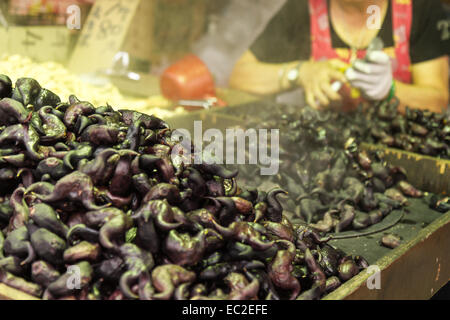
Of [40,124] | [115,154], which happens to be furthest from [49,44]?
[115,154]

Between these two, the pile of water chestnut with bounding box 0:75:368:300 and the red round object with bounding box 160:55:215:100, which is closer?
the pile of water chestnut with bounding box 0:75:368:300

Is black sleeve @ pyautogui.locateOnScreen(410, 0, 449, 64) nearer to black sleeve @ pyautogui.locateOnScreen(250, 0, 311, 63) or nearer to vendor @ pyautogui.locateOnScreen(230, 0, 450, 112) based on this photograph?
vendor @ pyautogui.locateOnScreen(230, 0, 450, 112)

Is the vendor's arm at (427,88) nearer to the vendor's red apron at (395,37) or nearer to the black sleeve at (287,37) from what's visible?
the vendor's red apron at (395,37)
